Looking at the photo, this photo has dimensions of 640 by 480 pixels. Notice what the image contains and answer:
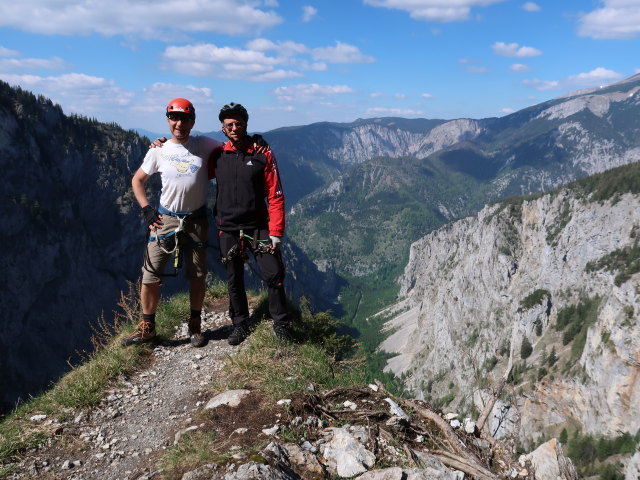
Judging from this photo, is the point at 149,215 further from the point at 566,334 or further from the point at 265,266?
the point at 566,334

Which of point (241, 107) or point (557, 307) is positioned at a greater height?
point (241, 107)

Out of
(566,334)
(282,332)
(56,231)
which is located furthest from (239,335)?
(566,334)

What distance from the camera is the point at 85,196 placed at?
16838cm

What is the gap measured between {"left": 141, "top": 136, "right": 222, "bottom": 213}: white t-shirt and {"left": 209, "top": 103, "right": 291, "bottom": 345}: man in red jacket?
1.00 ft

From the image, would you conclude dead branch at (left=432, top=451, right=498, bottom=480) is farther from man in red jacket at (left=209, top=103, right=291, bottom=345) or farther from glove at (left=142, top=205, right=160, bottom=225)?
glove at (left=142, top=205, right=160, bottom=225)

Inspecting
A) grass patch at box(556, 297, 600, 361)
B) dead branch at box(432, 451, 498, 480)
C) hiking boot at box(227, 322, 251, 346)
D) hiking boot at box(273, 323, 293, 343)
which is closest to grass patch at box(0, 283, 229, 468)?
hiking boot at box(227, 322, 251, 346)

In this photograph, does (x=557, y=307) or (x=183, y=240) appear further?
(x=557, y=307)

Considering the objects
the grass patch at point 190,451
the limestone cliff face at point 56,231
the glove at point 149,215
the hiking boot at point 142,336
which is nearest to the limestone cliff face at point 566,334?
the hiking boot at point 142,336

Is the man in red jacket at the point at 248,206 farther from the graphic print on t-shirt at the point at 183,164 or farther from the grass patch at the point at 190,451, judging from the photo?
the grass patch at the point at 190,451

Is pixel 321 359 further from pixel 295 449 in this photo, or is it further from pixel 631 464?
pixel 631 464

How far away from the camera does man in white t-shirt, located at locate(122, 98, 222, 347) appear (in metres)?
8.80

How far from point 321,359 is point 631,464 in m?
126

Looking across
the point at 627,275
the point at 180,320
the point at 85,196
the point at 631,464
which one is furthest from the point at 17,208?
the point at 627,275

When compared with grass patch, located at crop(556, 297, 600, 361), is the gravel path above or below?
above
